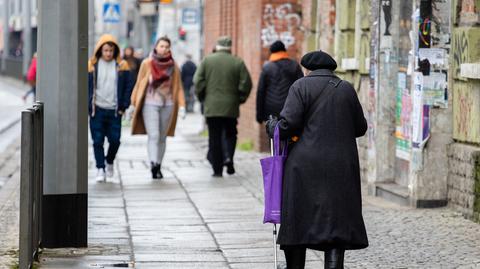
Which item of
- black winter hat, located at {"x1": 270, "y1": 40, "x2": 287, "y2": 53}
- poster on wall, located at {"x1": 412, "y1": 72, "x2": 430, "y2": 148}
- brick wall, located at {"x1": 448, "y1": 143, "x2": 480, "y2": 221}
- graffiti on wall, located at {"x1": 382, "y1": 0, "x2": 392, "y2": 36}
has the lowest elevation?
brick wall, located at {"x1": 448, "y1": 143, "x2": 480, "y2": 221}

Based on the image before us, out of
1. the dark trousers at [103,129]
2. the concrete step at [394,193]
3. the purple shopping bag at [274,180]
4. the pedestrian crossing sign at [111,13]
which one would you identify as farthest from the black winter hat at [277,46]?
the pedestrian crossing sign at [111,13]

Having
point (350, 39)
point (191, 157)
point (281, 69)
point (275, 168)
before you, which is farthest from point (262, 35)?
point (275, 168)

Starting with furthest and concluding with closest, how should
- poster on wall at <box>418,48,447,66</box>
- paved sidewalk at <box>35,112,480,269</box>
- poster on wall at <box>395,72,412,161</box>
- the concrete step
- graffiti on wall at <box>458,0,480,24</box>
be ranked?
poster on wall at <box>395,72,412,161</box>, the concrete step, poster on wall at <box>418,48,447,66</box>, graffiti on wall at <box>458,0,480,24</box>, paved sidewalk at <box>35,112,480,269</box>

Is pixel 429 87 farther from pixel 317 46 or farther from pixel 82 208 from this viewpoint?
pixel 317 46

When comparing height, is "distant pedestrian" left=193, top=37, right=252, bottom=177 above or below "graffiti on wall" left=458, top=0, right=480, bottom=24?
below

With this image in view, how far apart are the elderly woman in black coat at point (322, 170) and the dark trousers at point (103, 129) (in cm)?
817

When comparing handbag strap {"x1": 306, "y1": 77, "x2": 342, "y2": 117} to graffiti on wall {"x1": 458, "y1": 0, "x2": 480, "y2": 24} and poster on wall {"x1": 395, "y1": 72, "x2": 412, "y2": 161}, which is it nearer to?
graffiti on wall {"x1": 458, "y1": 0, "x2": 480, "y2": 24}

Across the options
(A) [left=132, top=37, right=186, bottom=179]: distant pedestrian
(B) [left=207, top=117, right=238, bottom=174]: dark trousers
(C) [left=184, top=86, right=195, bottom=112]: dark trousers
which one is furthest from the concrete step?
(C) [left=184, top=86, right=195, bottom=112]: dark trousers

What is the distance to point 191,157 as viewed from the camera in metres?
22.1

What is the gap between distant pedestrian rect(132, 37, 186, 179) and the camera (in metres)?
17.2

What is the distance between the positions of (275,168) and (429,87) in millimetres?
5302

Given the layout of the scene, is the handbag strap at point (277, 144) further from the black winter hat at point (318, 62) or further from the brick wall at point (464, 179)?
the brick wall at point (464, 179)

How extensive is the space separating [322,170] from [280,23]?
1412 cm

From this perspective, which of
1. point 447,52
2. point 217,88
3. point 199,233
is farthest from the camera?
point 217,88
